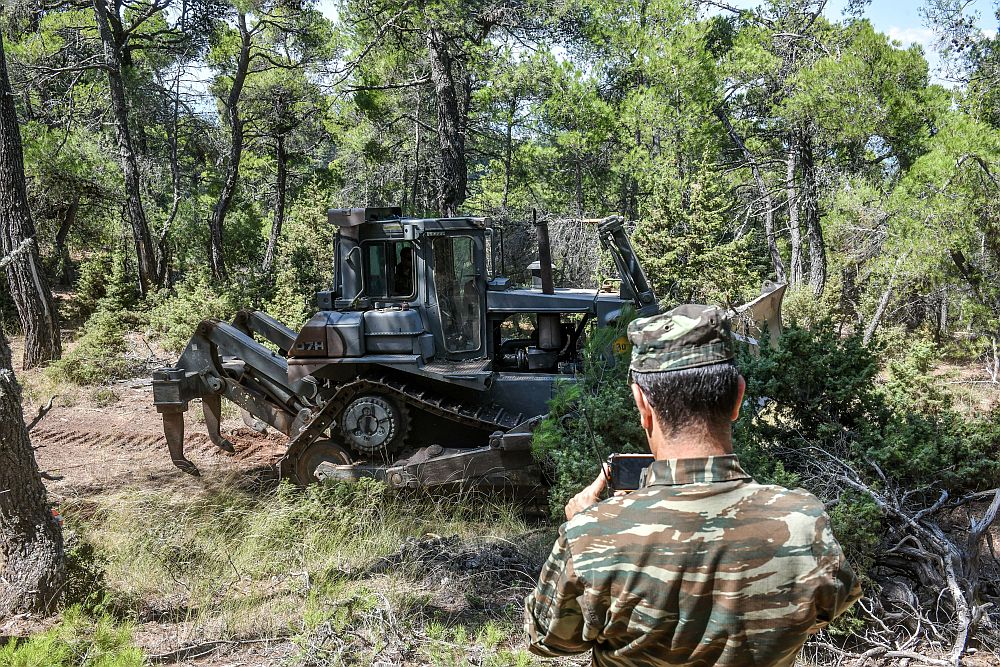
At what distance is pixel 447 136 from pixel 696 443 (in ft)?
37.7

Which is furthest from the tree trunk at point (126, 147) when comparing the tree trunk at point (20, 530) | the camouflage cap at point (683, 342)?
the camouflage cap at point (683, 342)

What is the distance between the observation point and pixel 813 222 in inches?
578

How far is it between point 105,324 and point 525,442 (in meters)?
10.8

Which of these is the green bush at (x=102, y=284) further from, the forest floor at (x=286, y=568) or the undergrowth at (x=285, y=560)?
the undergrowth at (x=285, y=560)

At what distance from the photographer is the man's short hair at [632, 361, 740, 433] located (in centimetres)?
174

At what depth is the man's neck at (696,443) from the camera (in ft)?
5.72

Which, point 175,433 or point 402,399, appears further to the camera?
point 175,433

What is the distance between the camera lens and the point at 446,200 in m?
12.7

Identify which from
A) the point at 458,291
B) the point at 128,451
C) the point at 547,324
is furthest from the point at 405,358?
the point at 128,451

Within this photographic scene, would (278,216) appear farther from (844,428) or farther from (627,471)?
(627,471)

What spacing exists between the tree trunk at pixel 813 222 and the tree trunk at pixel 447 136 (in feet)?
23.5

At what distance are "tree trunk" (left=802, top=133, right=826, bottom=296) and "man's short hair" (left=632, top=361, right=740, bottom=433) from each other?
1389 centimetres

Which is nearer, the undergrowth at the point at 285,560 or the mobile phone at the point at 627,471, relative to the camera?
the mobile phone at the point at 627,471

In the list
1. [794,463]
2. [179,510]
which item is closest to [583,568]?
[794,463]
